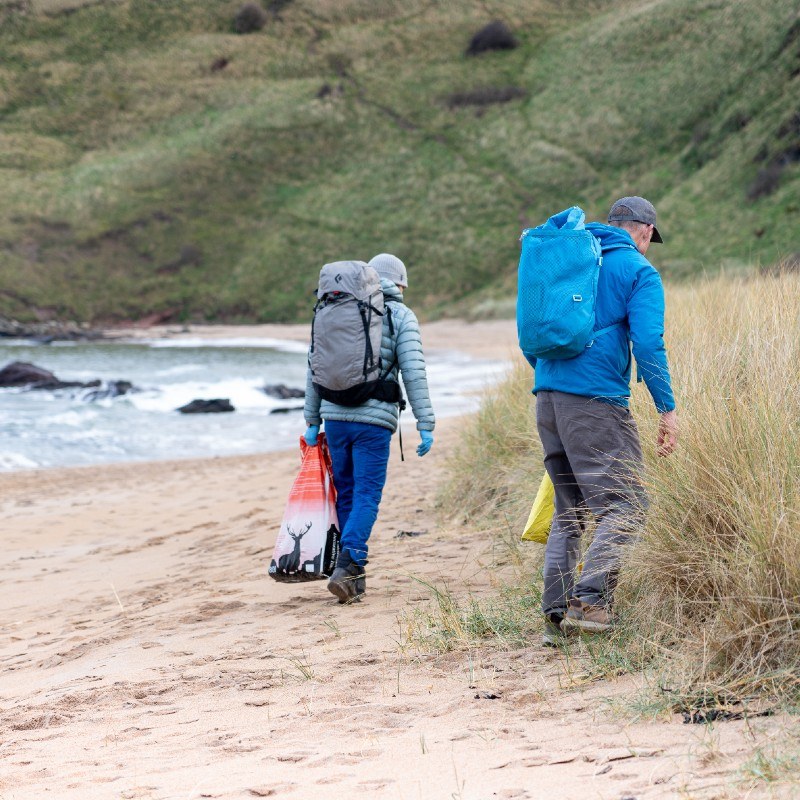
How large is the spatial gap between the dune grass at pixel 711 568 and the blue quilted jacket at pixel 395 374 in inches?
39.2

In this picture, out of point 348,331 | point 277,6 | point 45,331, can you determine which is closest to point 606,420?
point 348,331

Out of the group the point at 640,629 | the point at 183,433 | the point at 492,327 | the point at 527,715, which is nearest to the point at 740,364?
the point at 640,629

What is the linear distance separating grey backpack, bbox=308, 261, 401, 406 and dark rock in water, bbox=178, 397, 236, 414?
14.3m

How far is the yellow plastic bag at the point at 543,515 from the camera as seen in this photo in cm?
429

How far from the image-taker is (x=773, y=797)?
7.47 ft

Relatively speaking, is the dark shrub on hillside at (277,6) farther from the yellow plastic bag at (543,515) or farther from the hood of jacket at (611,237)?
the yellow plastic bag at (543,515)

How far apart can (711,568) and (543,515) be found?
102 centimetres

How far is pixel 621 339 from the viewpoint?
12.8 ft

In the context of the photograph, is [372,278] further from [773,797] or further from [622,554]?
[773,797]

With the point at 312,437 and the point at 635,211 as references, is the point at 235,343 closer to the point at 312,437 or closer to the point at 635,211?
the point at 312,437

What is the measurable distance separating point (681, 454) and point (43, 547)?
20.1 ft

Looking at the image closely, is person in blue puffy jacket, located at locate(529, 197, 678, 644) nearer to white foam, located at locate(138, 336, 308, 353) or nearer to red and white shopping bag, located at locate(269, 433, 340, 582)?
red and white shopping bag, located at locate(269, 433, 340, 582)

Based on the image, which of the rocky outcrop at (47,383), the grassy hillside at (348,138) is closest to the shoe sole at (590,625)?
the rocky outcrop at (47,383)

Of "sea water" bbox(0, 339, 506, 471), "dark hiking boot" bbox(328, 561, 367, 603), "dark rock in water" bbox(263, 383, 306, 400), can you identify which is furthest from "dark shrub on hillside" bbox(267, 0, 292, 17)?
"dark hiking boot" bbox(328, 561, 367, 603)
